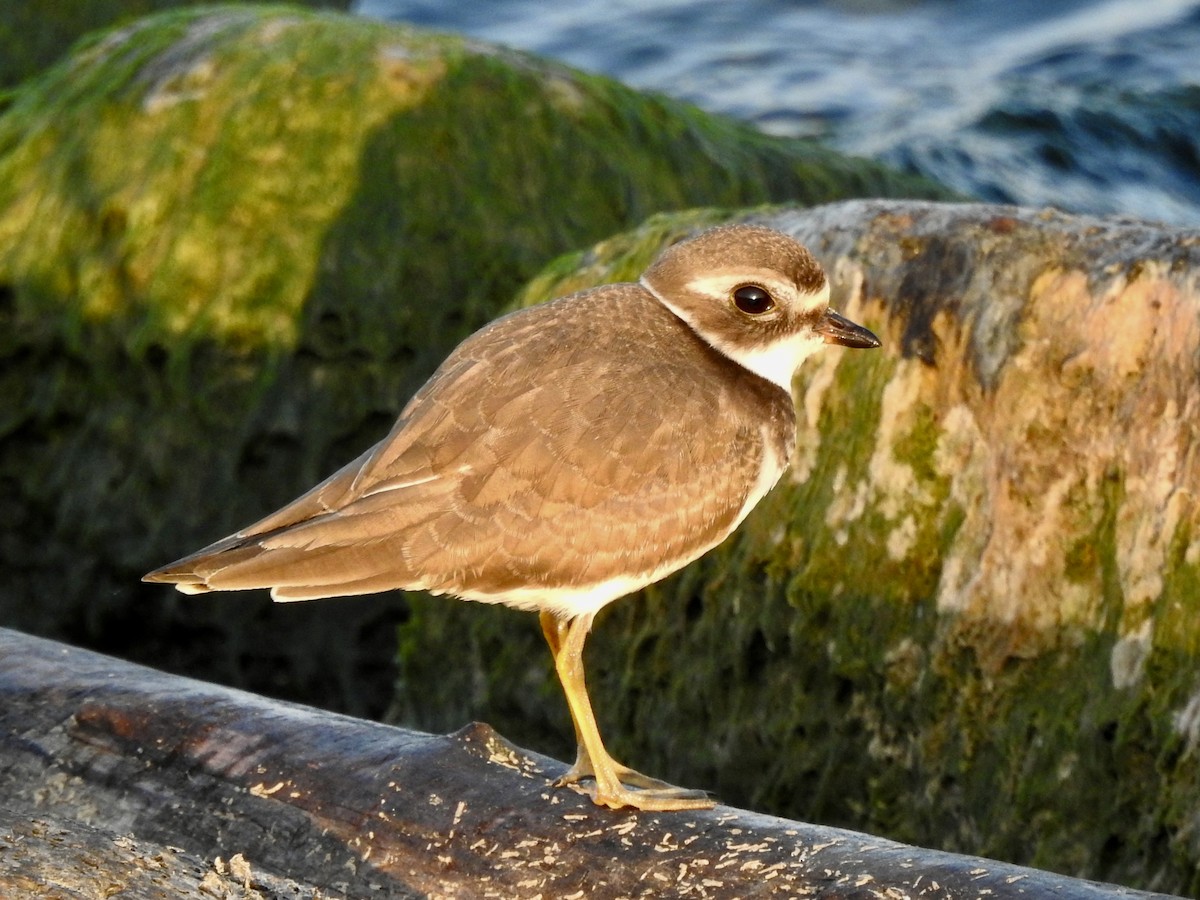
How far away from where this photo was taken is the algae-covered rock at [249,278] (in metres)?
7.26

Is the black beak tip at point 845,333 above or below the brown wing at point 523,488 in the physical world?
above

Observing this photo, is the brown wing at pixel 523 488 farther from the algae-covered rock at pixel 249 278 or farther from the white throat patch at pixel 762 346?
the algae-covered rock at pixel 249 278

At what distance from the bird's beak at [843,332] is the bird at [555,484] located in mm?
170

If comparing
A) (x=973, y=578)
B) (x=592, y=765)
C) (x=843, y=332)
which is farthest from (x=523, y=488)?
(x=973, y=578)

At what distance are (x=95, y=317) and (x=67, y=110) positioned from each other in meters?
1.16

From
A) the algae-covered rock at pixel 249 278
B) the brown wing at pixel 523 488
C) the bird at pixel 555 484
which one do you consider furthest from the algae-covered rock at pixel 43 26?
the brown wing at pixel 523 488

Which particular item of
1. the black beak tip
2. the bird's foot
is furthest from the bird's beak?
the bird's foot

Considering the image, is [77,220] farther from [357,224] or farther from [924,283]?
[924,283]

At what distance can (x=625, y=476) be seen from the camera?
4.15 meters

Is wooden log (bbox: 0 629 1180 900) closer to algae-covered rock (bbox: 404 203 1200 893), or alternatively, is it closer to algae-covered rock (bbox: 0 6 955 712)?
algae-covered rock (bbox: 404 203 1200 893)

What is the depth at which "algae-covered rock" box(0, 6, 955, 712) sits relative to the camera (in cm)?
726

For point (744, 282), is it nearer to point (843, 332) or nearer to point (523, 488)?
point (843, 332)

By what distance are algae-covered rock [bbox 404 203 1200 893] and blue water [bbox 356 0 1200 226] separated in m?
5.63

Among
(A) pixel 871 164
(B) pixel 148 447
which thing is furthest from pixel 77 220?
(A) pixel 871 164
